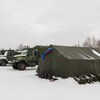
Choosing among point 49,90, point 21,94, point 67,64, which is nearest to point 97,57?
point 67,64

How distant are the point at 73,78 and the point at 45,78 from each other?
79.9 inches

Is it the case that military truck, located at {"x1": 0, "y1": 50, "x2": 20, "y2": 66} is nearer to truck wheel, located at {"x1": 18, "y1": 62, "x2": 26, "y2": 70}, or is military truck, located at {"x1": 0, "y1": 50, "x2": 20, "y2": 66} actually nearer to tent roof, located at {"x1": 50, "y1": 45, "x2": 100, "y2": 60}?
truck wheel, located at {"x1": 18, "y1": 62, "x2": 26, "y2": 70}

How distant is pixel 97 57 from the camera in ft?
46.4

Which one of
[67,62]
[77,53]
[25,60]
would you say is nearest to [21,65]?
[25,60]

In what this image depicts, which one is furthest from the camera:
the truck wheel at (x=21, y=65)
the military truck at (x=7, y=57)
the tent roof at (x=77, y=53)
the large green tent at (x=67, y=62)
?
the military truck at (x=7, y=57)

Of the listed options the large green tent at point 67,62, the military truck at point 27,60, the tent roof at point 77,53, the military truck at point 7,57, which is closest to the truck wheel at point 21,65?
the military truck at point 27,60

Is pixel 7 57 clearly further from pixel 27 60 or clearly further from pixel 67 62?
pixel 67 62

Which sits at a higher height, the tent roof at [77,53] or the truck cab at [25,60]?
the tent roof at [77,53]

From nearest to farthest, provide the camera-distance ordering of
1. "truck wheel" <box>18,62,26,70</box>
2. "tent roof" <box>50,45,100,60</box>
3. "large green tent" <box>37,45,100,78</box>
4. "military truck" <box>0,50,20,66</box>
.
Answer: "large green tent" <box>37,45,100,78</box> → "tent roof" <box>50,45,100,60</box> → "truck wheel" <box>18,62,26,70</box> → "military truck" <box>0,50,20,66</box>

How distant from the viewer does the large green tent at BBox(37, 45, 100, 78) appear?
12.5m

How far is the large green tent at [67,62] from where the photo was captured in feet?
40.9

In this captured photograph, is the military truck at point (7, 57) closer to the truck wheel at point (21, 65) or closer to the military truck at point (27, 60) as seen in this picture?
the military truck at point (27, 60)

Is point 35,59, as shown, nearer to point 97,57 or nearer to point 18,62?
point 18,62

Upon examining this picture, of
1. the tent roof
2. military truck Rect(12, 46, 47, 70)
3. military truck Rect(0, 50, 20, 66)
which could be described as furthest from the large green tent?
military truck Rect(0, 50, 20, 66)
